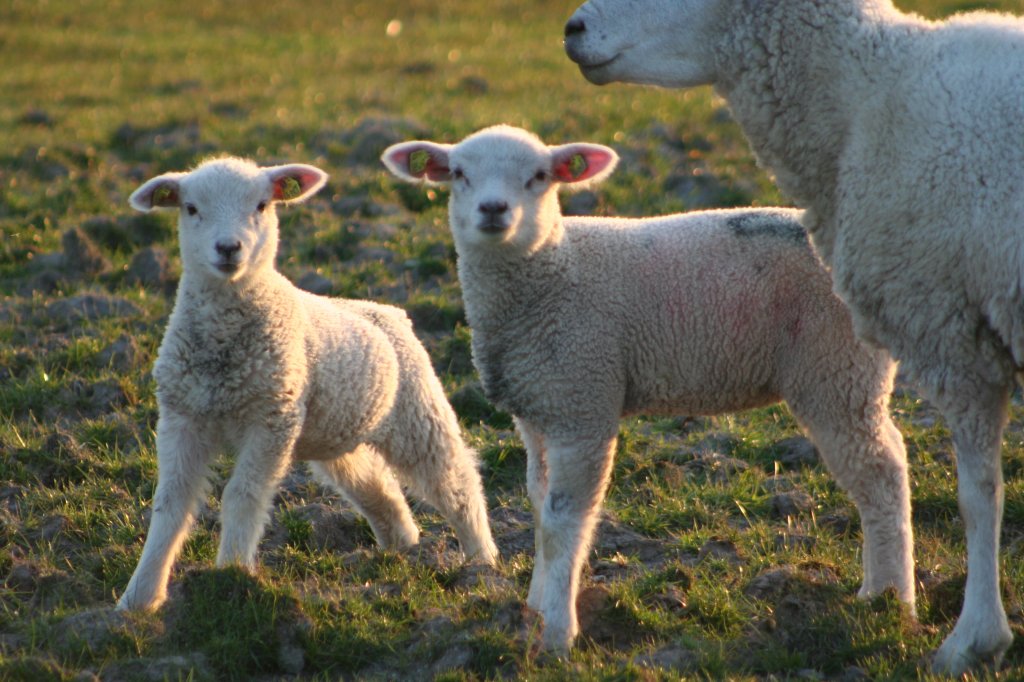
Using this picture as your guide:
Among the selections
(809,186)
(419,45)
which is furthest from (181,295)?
(419,45)

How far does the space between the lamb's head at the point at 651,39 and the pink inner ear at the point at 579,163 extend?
56 centimetres

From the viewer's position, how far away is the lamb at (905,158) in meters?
4.32

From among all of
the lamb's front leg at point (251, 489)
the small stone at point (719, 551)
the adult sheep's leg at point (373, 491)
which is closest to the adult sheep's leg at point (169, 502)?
the lamb's front leg at point (251, 489)

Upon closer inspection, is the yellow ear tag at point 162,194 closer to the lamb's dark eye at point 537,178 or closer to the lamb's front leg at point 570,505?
the lamb's dark eye at point 537,178

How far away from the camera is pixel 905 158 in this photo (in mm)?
4453

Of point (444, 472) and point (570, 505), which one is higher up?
point (570, 505)

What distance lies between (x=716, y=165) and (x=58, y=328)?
5500 mm

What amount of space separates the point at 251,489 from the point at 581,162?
5.95 feet

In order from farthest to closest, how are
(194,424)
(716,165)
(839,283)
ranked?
(716,165) → (194,424) → (839,283)

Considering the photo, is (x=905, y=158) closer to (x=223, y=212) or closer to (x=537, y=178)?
(x=537, y=178)

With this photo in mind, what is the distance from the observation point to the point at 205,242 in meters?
5.37

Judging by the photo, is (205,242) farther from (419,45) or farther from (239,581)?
(419,45)

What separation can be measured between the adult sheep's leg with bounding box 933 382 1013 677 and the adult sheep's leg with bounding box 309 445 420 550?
250cm

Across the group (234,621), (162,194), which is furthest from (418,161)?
(234,621)
